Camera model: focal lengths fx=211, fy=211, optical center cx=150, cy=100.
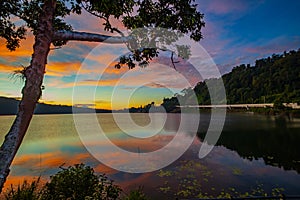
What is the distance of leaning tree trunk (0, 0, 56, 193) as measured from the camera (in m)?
2.96

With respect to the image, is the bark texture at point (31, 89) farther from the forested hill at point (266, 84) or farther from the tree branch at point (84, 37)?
the forested hill at point (266, 84)

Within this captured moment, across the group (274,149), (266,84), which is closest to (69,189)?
(274,149)

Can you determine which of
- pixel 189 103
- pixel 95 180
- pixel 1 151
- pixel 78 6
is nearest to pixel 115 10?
pixel 78 6

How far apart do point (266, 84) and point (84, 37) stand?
87.1 m

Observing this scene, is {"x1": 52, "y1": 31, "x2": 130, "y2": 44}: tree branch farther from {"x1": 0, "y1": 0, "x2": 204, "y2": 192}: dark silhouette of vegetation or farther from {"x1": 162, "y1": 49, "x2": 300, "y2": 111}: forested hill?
{"x1": 162, "y1": 49, "x2": 300, "y2": 111}: forested hill

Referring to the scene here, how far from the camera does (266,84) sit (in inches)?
3093

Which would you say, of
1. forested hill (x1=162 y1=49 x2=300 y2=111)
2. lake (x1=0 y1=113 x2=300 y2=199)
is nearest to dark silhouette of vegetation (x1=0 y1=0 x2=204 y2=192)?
lake (x1=0 y1=113 x2=300 y2=199)

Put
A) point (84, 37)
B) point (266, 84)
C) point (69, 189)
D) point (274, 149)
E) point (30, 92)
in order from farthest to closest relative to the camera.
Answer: point (266, 84)
point (274, 149)
point (69, 189)
point (84, 37)
point (30, 92)

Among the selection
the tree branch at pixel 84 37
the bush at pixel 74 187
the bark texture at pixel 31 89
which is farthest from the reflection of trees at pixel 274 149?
the bark texture at pixel 31 89

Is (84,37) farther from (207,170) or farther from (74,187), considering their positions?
(207,170)

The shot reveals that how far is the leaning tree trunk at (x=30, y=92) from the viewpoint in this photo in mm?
2963

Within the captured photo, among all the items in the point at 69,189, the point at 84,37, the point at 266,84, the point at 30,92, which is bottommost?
the point at 69,189

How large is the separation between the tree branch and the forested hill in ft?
204

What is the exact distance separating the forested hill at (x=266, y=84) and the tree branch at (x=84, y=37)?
204 feet
